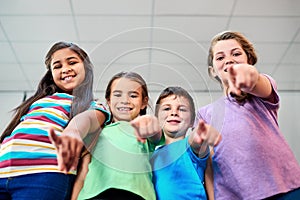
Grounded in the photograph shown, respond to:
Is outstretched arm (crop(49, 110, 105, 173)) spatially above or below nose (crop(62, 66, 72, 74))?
below

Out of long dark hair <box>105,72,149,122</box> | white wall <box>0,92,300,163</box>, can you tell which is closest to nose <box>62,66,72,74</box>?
long dark hair <box>105,72,149,122</box>

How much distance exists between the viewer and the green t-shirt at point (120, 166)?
68 cm

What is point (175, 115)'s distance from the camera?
2.65 ft

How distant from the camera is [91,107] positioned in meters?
0.77

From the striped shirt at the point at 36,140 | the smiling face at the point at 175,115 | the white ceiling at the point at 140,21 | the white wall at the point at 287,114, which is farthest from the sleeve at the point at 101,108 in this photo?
the white wall at the point at 287,114

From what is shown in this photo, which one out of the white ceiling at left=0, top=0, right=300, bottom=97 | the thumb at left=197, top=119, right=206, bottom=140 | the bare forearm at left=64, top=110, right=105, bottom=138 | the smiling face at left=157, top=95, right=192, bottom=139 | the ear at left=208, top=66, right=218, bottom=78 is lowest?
the thumb at left=197, top=119, right=206, bottom=140

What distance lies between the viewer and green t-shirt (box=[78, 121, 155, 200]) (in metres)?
0.68

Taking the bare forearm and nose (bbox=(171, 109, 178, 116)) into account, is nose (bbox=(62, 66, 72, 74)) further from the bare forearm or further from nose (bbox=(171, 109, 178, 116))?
nose (bbox=(171, 109, 178, 116))

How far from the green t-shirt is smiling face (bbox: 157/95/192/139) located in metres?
0.08

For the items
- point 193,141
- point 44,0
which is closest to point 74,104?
point 193,141

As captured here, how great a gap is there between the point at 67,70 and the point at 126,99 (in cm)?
18

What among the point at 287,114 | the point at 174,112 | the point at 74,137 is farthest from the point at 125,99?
the point at 287,114

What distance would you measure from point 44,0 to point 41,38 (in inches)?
11.7

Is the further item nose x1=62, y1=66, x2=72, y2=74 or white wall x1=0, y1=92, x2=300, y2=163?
white wall x1=0, y1=92, x2=300, y2=163
